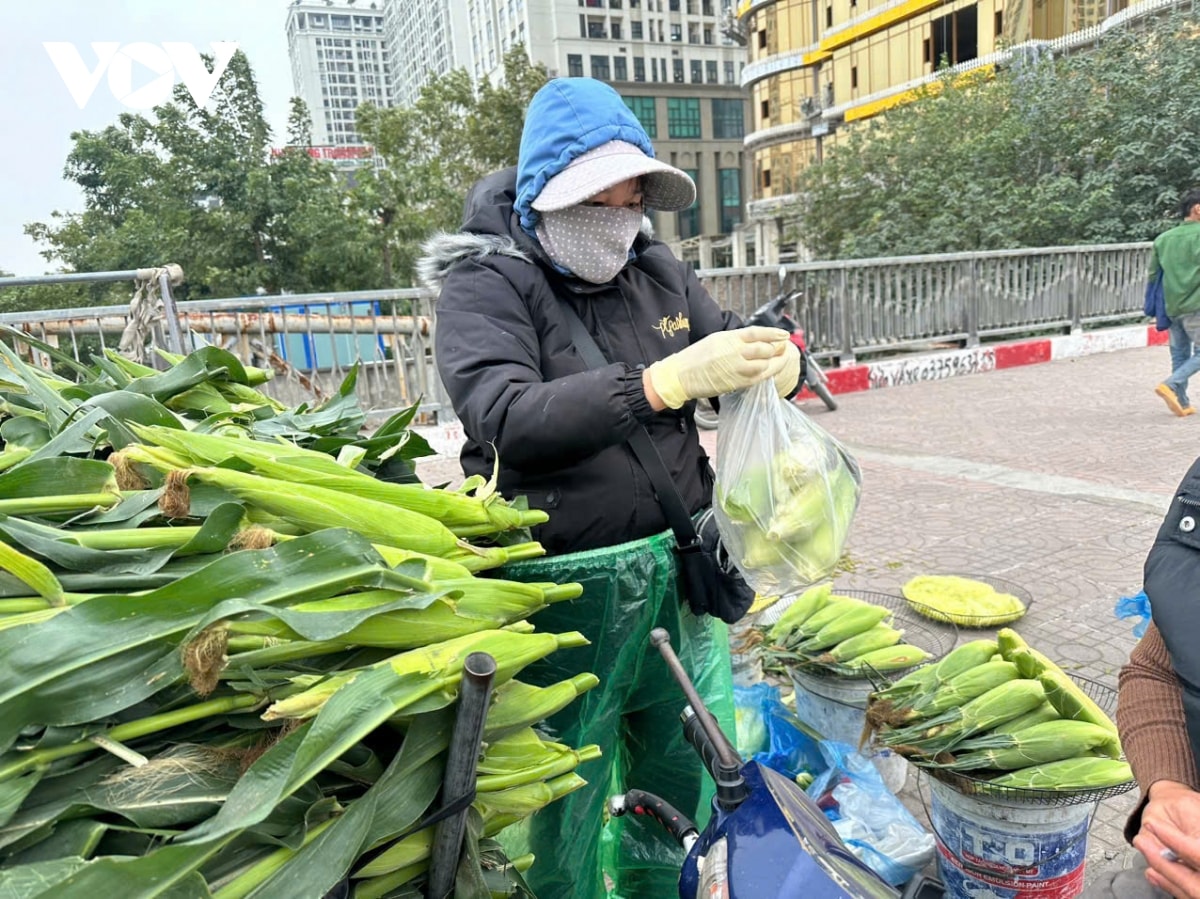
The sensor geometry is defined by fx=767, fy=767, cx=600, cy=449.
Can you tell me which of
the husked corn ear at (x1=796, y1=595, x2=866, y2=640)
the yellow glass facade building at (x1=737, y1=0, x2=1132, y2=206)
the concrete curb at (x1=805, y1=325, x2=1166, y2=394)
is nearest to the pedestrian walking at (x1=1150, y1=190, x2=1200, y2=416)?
the concrete curb at (x1=805, y1=325, x2=1166, y2=394)

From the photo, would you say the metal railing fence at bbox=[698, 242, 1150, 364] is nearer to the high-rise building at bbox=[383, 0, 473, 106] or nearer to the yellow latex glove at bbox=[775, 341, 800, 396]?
the yellow latex glove at bbox=[775, 341, 800, 396]

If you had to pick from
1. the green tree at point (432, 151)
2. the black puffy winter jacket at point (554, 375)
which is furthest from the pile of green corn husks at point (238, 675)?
the green tree at point (432, 151)

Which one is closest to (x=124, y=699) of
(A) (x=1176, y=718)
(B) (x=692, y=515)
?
(B) (x=692, y=515)

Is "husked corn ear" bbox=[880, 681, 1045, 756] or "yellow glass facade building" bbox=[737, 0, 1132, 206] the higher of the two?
"yellow glass facade building" bbox=[737, 0, 1132, 206]

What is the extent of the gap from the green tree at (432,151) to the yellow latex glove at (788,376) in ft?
69.9

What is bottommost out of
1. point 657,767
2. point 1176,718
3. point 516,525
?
point 657,767

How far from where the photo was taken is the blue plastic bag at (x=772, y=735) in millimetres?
2504

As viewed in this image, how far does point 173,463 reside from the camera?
1.07 metres

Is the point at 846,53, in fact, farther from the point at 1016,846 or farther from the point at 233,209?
the point at 1016,846

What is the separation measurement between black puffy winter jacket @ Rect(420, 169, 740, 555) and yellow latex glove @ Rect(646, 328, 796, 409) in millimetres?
51

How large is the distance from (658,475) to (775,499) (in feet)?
0.85

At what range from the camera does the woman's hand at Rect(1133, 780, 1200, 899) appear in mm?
1188

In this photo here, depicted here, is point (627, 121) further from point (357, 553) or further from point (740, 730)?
point (740, 730)

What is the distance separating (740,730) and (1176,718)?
1.52 meters
